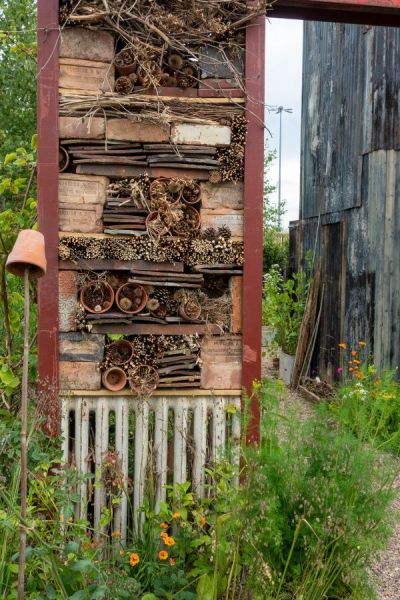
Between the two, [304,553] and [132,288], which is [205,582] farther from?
[132,288]

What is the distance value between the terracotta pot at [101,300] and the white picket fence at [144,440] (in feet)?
1.58

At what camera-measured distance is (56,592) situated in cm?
286

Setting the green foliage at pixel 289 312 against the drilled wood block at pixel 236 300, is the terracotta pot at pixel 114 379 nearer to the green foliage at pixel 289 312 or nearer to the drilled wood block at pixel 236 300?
the drilled wood block at pixel 236 300

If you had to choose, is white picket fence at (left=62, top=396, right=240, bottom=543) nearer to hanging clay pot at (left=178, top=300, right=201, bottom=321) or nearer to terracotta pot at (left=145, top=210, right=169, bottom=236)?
hanging clay pot at (left=178, top=300, right=201, bottom=321)

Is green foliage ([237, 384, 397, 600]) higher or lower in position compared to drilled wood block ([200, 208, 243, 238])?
lower

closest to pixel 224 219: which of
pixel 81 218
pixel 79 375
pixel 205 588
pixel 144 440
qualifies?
pixel 81 218

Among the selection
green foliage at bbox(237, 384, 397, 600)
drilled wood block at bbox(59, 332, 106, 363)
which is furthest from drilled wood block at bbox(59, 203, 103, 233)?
green foliage at bbox(237, 384, 397, 600)

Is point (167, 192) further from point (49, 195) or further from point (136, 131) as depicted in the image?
point (49, 195)

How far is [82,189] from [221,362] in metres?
1.22

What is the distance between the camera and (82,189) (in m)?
3.64

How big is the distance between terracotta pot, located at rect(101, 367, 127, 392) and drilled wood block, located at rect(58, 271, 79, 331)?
1.00 ft

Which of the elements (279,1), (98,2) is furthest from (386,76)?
(98,2)

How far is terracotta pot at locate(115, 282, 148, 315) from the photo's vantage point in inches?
144

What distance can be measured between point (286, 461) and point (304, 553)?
42cm
